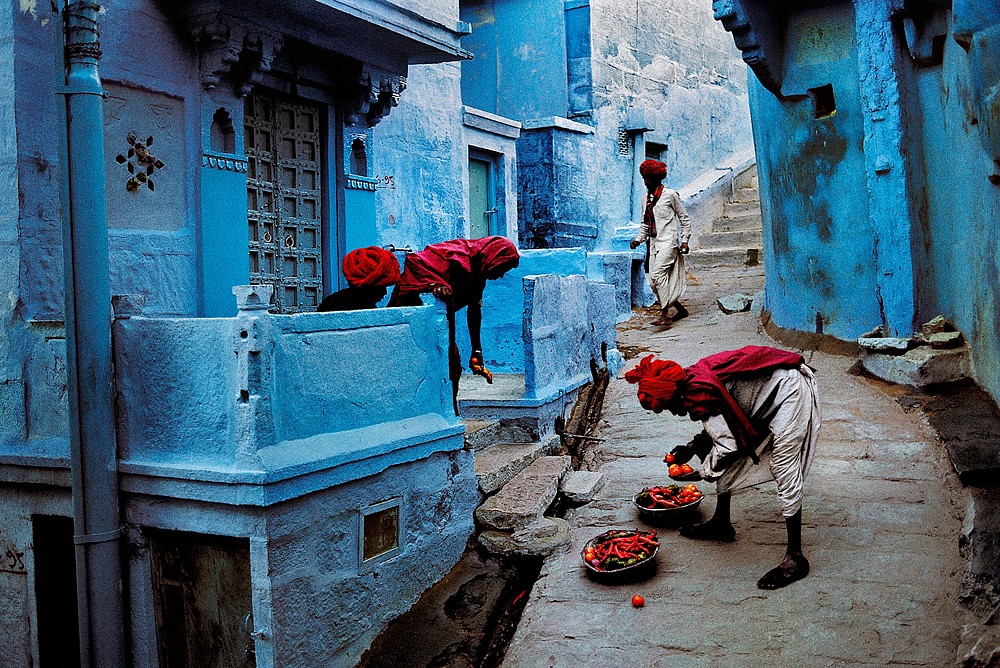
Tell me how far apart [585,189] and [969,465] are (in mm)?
11047

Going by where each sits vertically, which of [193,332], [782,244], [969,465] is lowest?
[969,465]

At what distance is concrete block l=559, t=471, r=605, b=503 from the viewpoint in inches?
245

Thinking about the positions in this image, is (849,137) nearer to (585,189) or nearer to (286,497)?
(286,497)

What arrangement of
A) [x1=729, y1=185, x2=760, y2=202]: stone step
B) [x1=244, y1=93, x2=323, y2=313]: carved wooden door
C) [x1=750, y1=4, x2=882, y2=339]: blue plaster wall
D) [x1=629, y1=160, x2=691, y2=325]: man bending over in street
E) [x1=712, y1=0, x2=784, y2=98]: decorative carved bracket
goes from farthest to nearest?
[x1=729, y1=185, x2=760, y2=202]: stone step, [x1=629, y1=160, x2=691, y2=325]: man bending over in street, [x1=750, y1=4, x2=882, y2=339]: blue plaster wall, [x1=712, y1=0, x2=784, y2=98]: decorative carved bracket, [x1=244, y1=93, x2=323, y2=313]: carved wooden door

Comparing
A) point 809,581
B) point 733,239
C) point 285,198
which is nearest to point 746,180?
point 733,239

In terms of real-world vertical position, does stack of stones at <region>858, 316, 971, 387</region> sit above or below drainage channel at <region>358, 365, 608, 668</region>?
above

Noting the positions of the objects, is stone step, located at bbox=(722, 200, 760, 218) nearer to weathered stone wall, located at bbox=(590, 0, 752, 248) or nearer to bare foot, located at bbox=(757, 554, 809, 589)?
A: weathered stone wall, located at bbox=(590, 0, 752, 248)

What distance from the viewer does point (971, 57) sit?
16.5 feet

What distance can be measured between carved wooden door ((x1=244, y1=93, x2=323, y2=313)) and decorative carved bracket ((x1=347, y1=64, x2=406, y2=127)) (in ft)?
1.18

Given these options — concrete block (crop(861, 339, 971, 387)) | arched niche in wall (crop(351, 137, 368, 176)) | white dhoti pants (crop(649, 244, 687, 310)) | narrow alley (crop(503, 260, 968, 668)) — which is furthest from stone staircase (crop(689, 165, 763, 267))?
narrow alley (crop(503, 260, 968, 668))

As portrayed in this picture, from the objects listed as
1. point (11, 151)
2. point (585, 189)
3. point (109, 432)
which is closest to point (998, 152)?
point (109, 432)

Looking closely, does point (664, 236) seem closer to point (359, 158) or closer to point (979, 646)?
point (359, 158)

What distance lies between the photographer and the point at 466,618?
5.41 meters

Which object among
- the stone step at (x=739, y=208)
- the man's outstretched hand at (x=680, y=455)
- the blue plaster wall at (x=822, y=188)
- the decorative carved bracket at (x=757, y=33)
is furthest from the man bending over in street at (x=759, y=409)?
the stone step at (x=739, y=208)
